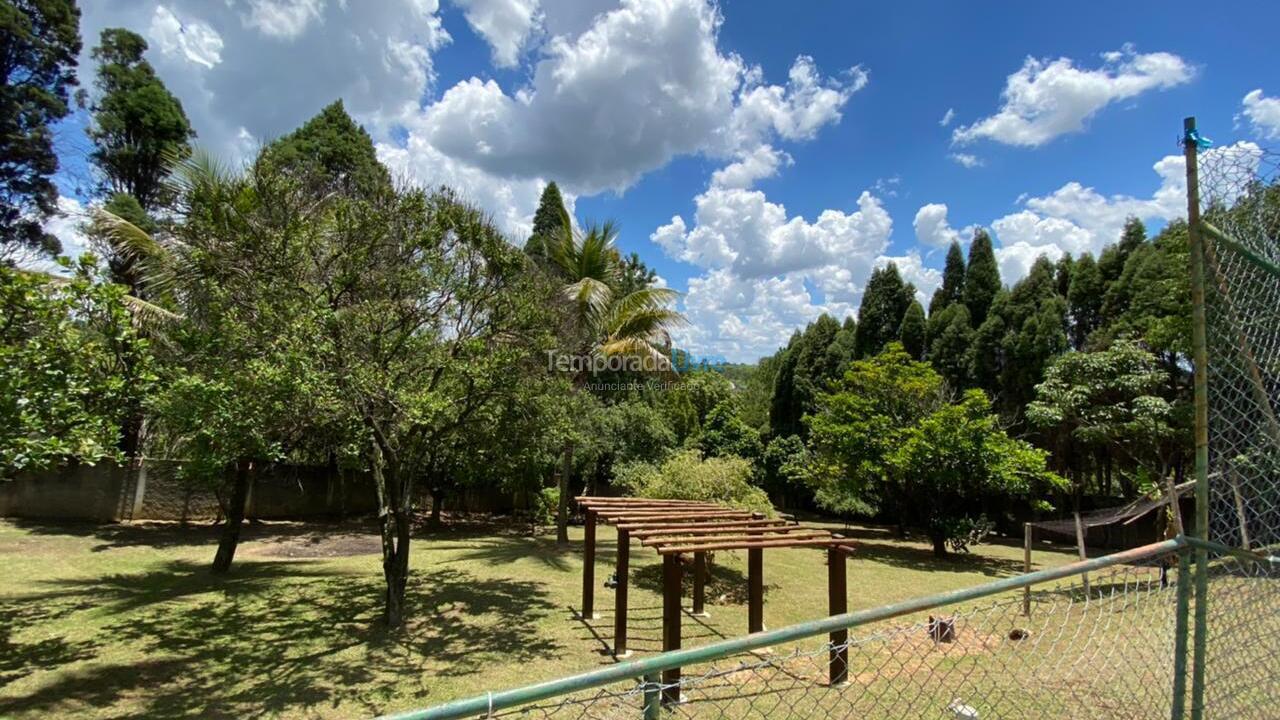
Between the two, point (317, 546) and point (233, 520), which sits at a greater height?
point (233, 520)

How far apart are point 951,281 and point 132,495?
2360 centimetres

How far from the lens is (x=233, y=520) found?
8766mm

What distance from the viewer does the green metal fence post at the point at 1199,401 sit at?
2088 millimetres

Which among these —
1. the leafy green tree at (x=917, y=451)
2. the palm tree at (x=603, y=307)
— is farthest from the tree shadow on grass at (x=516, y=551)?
the leafy green tree at (x=917, y=451)

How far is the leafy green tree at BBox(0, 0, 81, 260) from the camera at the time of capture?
1605cm

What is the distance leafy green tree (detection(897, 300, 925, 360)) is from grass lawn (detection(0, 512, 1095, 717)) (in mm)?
8883

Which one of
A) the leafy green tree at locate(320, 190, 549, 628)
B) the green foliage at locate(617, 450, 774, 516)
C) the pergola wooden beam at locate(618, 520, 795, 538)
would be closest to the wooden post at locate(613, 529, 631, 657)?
the pergola wooden beam at locate(618, 520, 795, 538)

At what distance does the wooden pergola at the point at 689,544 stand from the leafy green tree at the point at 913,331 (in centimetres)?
1495

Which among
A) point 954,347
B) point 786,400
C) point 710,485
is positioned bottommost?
point 710,485

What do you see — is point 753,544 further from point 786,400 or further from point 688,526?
point 786,400

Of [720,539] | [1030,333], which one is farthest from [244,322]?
[1030,333]

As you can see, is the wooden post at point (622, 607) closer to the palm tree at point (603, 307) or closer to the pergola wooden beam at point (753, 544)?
the pergola wooden beam at point (753, 544)

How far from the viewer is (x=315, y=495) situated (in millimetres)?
15688

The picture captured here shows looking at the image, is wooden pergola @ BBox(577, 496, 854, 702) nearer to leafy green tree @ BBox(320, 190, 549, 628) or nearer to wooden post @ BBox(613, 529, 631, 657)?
wooden post @ BBox(613, 529, 631, 657)
